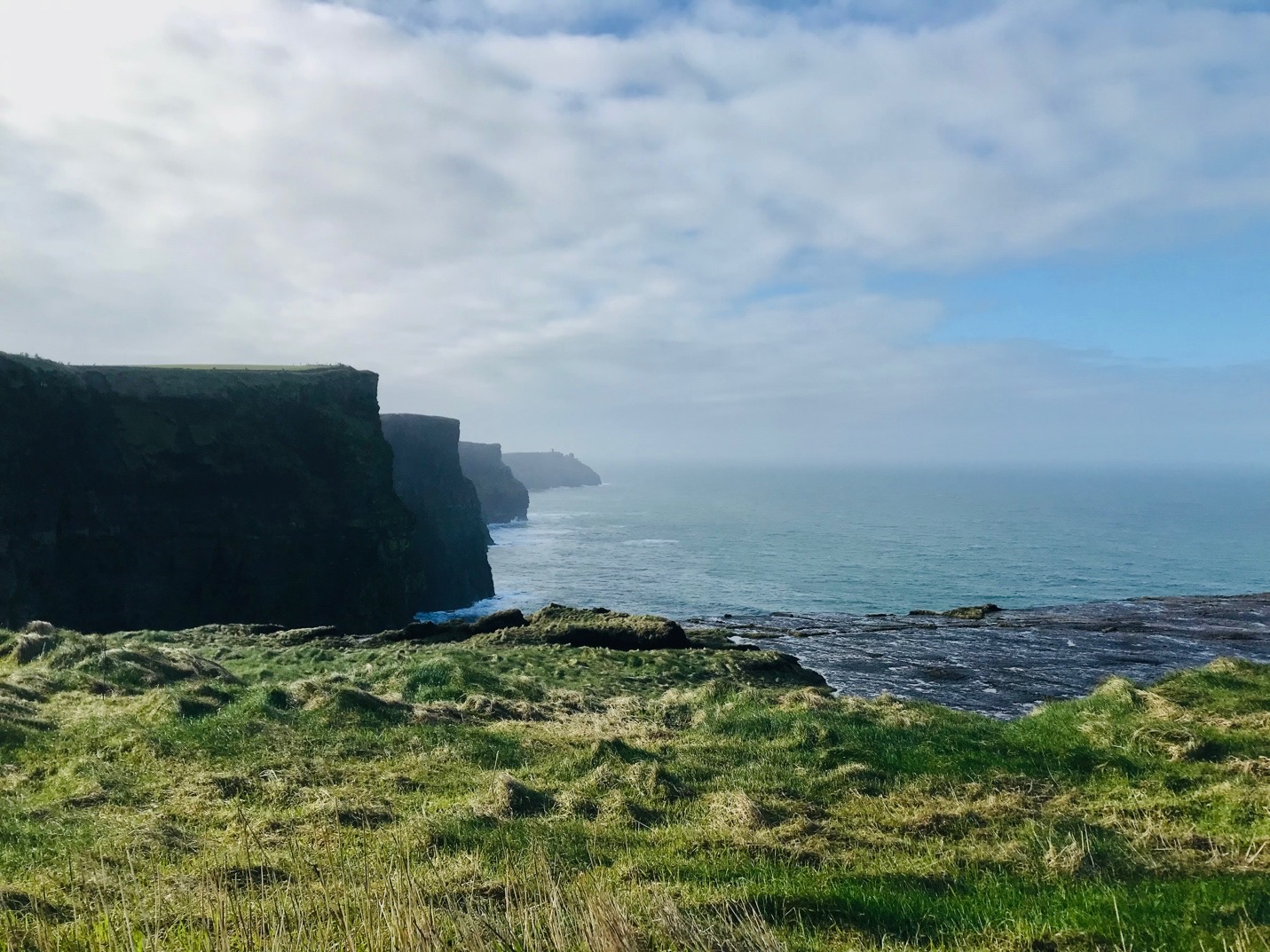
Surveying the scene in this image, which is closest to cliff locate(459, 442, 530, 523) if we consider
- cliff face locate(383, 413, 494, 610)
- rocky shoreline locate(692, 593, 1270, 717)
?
cliff face locate(383, 413, 494, 610)

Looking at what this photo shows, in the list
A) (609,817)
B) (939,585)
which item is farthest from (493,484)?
(609,817)

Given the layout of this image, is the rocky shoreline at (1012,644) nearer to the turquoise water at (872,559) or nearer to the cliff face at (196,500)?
the turquoise water at (872,559)

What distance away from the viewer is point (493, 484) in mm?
171125

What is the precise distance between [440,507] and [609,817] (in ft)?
297

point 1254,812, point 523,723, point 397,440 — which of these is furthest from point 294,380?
point 1254,812

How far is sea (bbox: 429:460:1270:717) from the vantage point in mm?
45031

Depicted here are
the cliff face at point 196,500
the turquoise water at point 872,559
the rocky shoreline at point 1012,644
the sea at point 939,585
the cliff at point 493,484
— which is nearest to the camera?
the rocky shoreline at point 1012,644

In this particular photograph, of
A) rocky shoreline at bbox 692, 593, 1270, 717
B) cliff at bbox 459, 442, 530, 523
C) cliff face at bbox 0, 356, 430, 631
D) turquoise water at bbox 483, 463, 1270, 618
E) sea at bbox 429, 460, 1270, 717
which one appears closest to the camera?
rocky shoreline at bbox 692, 593, 1270, 717

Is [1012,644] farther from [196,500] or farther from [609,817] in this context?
[196,500]

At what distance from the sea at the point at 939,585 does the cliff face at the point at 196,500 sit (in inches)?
804

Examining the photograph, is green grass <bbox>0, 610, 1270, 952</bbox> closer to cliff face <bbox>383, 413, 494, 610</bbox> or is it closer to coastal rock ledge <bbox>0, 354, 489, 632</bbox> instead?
coastal rock ledge <bbox>0, 354, 489, 632</bbox>

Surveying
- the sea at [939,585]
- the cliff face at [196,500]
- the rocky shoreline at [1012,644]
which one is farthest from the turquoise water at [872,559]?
the cliff face at [196,500]

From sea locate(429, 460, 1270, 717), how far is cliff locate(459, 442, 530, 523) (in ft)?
21.2

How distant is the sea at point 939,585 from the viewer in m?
45.0
